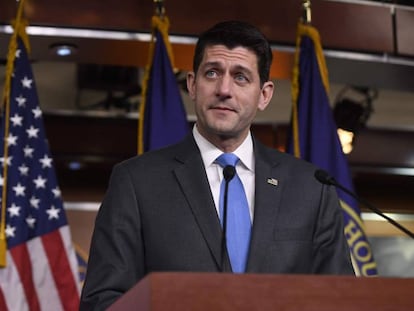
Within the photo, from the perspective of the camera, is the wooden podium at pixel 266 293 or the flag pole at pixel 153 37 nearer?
the wooden podium at pixel 266 293

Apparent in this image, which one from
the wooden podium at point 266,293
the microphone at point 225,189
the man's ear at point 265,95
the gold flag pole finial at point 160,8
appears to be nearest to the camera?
the wooden podium at point 266,293

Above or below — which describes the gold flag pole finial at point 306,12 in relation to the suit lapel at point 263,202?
above

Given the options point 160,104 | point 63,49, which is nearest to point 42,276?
point 160,104

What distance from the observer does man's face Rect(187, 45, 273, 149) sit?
286 cm

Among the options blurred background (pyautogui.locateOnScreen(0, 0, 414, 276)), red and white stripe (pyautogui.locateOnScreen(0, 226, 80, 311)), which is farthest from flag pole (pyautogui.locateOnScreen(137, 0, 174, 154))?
red and white stripe (pyautogui.locateOnScreen(0, 226, 80, 311))

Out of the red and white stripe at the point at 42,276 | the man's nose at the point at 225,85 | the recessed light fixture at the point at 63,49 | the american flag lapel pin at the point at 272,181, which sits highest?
the recessed light fixture at the point at 63,49

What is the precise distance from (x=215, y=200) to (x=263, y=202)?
0.44 ft

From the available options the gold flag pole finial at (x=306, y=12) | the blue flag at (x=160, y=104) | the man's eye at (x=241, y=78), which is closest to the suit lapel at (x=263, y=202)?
the man's eye at (x=241, y=78)

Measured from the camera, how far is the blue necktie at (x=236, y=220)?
2767 millimetres

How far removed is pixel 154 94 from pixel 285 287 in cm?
268

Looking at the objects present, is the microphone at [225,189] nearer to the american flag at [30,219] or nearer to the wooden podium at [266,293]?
the wooden podium at [266,293]

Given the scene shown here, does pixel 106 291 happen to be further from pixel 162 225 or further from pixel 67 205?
pixel 67 205

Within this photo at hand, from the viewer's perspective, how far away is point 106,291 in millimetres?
2602

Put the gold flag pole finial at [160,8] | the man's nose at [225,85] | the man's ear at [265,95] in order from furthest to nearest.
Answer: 1. the gold flag pole finial at [160,8]
2. the man's ear at [265,95]
3. the man's nose at [225,85]
